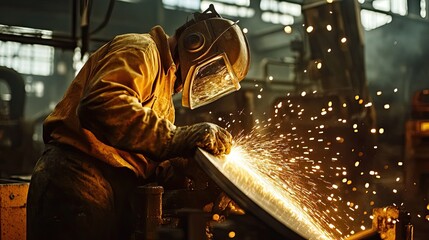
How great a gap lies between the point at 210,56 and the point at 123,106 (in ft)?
2.33

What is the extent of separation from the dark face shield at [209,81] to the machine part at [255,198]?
0.56 metres

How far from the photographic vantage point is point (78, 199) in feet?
7.57

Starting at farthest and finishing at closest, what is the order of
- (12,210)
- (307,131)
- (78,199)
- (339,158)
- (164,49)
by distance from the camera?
(307,131)
(339,158)
(12,210)
(164,49)
(78,199)

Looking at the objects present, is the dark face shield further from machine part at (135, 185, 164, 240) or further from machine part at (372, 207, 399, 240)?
machine part at (372, 207, 399, 240)

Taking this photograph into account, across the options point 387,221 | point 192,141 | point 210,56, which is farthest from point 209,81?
point 387,221

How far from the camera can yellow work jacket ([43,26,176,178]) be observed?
207 centimetres

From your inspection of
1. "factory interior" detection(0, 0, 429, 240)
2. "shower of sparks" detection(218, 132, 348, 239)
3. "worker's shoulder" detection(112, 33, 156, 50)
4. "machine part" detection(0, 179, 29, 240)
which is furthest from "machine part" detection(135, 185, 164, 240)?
"machine part" detection(0, 179, 29, 240)

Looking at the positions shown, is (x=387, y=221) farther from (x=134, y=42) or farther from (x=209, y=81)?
(x=134, y=42)

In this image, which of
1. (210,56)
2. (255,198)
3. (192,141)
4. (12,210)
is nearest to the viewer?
(255,198)

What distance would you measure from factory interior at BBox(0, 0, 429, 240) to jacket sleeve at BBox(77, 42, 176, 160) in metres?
0.21

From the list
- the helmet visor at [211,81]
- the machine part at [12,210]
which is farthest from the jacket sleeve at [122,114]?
the machine part at [12,210]

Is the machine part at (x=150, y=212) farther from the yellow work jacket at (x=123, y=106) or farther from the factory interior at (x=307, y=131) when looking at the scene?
the yellow work jacket at (x=123, y=106)

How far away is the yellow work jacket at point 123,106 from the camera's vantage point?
2.07m

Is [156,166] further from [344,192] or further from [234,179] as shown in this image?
[344,192]
